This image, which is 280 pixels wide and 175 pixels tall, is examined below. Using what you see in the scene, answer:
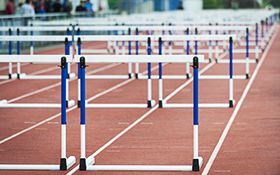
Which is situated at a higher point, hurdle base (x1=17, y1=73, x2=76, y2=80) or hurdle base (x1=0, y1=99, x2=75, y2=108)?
hurdle base (x1=17, y1=73, x2=76, y2=80)

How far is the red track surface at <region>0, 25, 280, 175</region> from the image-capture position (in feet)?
22.8

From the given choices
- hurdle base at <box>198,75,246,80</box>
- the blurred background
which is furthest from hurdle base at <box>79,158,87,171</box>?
the blurred background

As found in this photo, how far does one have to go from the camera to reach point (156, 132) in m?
8.50

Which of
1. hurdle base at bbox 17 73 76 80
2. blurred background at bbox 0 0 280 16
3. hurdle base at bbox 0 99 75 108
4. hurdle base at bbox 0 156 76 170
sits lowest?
hurdle base at bbox 0 156 76 170

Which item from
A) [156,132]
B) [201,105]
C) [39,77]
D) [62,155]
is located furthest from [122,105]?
[39,77]

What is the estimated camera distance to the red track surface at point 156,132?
694 centimetres

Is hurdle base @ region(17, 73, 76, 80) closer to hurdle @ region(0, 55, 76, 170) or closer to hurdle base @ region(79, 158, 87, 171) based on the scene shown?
hurdle @ region(0, 55, 76, 170)

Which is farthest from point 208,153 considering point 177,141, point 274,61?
point 274,61

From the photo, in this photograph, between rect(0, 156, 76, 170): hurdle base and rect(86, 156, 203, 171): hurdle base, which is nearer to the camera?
rect(86, 156, 203, 171): hurdle base

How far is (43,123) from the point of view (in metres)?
9.32

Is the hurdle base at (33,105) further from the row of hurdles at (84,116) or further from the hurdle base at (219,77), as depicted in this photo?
the hurdle base at (219,77)

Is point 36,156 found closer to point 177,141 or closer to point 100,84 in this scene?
point 177,141

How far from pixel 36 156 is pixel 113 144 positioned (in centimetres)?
108

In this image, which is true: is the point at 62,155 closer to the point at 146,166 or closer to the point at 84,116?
the point at 84,116
